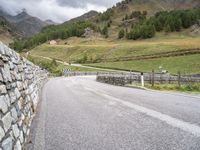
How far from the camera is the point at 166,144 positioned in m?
5.85

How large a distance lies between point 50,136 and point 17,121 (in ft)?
3.44

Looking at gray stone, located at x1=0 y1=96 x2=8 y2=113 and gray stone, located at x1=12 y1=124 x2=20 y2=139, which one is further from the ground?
gray stone, located at x1=0 y1=96 x2=8 y2=113

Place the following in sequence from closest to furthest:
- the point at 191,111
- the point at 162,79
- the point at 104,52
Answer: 1. the point at 191,111
2. the point at 162,79
3. the point at 104,52

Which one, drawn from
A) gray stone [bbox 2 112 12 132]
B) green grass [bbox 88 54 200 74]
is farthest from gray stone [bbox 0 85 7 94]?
green grass [bbox 88 54 200 74]

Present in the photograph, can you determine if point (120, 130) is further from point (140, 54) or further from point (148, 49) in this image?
point (148, 49)

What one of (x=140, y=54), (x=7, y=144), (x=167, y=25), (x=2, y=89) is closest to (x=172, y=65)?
(x=140, y=54)

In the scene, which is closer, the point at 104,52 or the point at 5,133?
the point at 5,133

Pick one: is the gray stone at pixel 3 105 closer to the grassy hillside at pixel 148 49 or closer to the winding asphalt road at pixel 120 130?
the winding asphalt road at pixel 120 130

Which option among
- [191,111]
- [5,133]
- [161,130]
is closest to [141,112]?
[191,111]

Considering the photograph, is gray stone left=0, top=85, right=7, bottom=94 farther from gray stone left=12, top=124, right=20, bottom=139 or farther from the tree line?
the tree line

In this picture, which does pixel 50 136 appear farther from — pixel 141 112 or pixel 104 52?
pixel 104 52

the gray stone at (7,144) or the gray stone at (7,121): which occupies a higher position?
the gray stone at (7,121)

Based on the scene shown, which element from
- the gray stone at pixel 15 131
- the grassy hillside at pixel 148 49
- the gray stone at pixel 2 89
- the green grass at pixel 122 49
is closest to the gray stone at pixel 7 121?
the gray stone at pixel 15 131

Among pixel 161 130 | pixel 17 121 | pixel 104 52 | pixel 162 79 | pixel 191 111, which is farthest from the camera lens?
pixel 104 52
